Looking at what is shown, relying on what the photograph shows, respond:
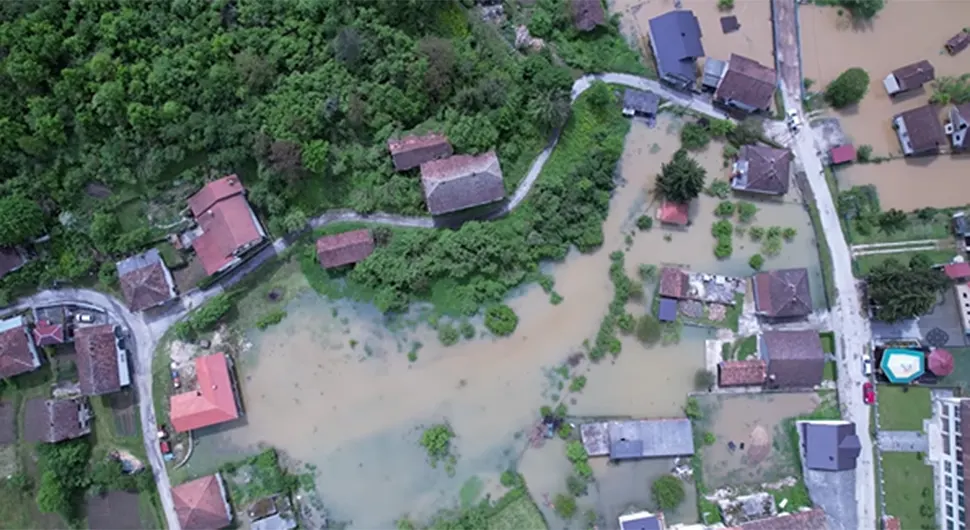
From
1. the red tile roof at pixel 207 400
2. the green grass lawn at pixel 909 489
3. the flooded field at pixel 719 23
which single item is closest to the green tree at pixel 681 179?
the flooded field at pixel 719 23

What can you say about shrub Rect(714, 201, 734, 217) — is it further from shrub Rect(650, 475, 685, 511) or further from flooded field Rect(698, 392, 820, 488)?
shrub Rect(650, 475, 685, 511)

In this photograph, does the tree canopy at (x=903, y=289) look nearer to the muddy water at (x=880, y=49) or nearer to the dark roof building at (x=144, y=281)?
the muddy water at (x=880, y=49)

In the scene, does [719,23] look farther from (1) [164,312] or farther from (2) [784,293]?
(1) [164,312]

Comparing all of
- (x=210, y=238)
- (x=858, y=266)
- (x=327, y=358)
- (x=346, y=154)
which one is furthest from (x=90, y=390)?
(x=858, y=266)

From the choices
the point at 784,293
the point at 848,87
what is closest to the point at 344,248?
the point at 784,293

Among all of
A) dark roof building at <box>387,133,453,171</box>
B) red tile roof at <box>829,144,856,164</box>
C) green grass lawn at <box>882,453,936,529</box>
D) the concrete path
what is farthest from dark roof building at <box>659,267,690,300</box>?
green grass lawn at <box>882,453,936,529</box>

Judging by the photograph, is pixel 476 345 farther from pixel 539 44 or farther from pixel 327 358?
pixel 539 44
